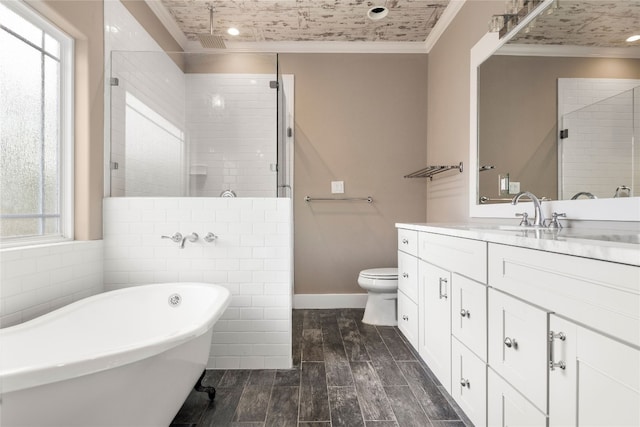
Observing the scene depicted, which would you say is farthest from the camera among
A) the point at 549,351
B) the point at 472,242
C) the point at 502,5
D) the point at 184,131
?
the point at 184,131

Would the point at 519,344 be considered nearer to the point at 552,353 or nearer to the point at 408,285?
the point at 552,353

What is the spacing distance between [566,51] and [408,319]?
5.71ft

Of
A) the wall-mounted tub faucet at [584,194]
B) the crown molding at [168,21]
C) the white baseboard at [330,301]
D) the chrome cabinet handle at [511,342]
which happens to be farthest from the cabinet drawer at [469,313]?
the crown molding at [168,21]

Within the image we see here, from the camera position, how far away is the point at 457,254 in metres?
1.44

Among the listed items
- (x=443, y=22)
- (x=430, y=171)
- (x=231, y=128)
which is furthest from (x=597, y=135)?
(x=231, y=128)

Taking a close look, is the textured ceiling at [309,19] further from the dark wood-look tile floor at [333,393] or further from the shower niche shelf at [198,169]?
the dark wood-look tile floor at [333,393]

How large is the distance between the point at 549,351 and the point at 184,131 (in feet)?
8.38

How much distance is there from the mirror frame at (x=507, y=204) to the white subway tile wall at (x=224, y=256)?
51.7 inches

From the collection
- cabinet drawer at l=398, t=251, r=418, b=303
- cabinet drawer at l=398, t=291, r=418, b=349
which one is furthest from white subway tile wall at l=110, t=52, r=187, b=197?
cabinet drawer at l=398, t=291, r=418, b=349

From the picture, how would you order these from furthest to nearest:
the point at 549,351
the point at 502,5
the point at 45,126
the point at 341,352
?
the point at 341,352, the point at 502,5, the point at 45,126, the point at 549,351

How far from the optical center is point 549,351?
2.90ft

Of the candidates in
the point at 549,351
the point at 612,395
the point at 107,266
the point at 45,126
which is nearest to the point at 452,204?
the point at 549,351

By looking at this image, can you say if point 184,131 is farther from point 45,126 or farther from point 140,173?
point 45,126

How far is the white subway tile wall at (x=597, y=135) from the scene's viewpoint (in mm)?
1181
